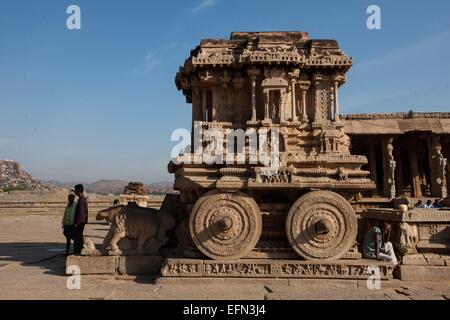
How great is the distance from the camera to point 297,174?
26.3 ft

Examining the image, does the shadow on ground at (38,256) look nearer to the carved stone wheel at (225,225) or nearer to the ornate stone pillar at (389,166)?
the carved stone wheel at (225,225)

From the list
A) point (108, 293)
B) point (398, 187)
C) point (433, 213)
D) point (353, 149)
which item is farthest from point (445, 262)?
point (398, 187)

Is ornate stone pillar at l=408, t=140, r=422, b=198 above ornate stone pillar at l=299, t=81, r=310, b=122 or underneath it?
underneath

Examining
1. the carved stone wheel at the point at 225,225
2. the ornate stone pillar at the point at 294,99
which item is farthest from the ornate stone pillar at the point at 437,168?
the carved stone wheel at the point at 225,225

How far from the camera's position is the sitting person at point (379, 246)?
25.7 feet

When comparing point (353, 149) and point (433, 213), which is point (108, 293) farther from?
point (353, 149)

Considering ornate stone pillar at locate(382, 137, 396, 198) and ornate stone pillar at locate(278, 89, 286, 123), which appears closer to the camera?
ornate stone pillar at locate(278, 89, 286, 123)

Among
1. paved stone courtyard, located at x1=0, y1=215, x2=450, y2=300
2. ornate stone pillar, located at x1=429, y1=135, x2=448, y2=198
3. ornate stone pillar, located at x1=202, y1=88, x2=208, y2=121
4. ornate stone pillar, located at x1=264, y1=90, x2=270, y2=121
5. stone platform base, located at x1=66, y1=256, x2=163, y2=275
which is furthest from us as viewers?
ornate stone pillar, located at x1=429, y1=135, x2=448, y2=198

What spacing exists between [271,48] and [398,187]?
22263 millimetres

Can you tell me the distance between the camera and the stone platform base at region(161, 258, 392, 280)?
7.36 m

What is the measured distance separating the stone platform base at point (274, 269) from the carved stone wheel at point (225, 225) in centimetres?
21

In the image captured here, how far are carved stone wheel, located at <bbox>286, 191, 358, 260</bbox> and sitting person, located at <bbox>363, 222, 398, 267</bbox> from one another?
0.67m

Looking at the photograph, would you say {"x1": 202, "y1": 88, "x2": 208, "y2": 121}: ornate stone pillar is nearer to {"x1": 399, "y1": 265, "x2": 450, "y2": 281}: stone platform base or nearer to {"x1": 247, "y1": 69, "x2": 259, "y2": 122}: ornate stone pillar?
{"x1": 247, "y1": 69, "x2": 259, "y2": 122}: ornate stone pillar

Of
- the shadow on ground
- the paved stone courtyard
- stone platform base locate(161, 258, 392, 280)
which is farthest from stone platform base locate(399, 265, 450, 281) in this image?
the shadow on ground
